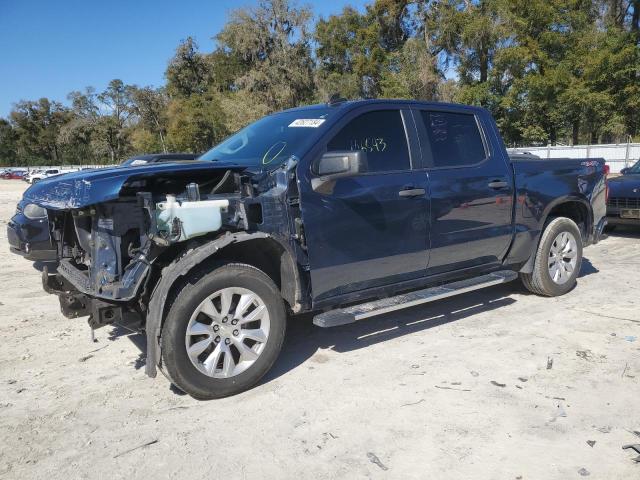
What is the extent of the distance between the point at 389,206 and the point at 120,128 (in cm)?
7232

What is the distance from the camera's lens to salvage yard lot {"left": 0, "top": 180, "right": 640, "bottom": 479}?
285 cm

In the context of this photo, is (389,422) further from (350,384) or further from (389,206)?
(389,206)

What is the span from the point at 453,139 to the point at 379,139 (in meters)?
0.88

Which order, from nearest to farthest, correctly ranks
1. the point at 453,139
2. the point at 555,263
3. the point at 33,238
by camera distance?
the point at 453,139, the point at 555,263, the point at 33,238

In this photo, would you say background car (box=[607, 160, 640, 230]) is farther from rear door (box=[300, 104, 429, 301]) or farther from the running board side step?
rear door (box=[300, 104, 429, 301])

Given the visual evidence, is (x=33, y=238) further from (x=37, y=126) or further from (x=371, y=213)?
(x=37, y=126)

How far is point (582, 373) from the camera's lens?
12.7 ft

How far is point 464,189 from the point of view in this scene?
466 cm

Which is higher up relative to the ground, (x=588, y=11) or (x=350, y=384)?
(x=588, y=11)

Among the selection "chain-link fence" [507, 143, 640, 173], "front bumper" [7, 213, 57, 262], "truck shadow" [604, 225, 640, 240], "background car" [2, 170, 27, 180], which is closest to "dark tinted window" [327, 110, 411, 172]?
"front bumper" [7, 213, 57, 262]

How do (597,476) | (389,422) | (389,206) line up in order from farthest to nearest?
(389,206) → (389,422) → (597,476)

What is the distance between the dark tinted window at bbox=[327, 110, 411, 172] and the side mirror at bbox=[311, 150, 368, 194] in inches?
11.7

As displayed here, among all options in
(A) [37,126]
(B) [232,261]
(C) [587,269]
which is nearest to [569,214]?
(C) [587,269]

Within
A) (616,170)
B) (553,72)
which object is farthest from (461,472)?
(553,72)
